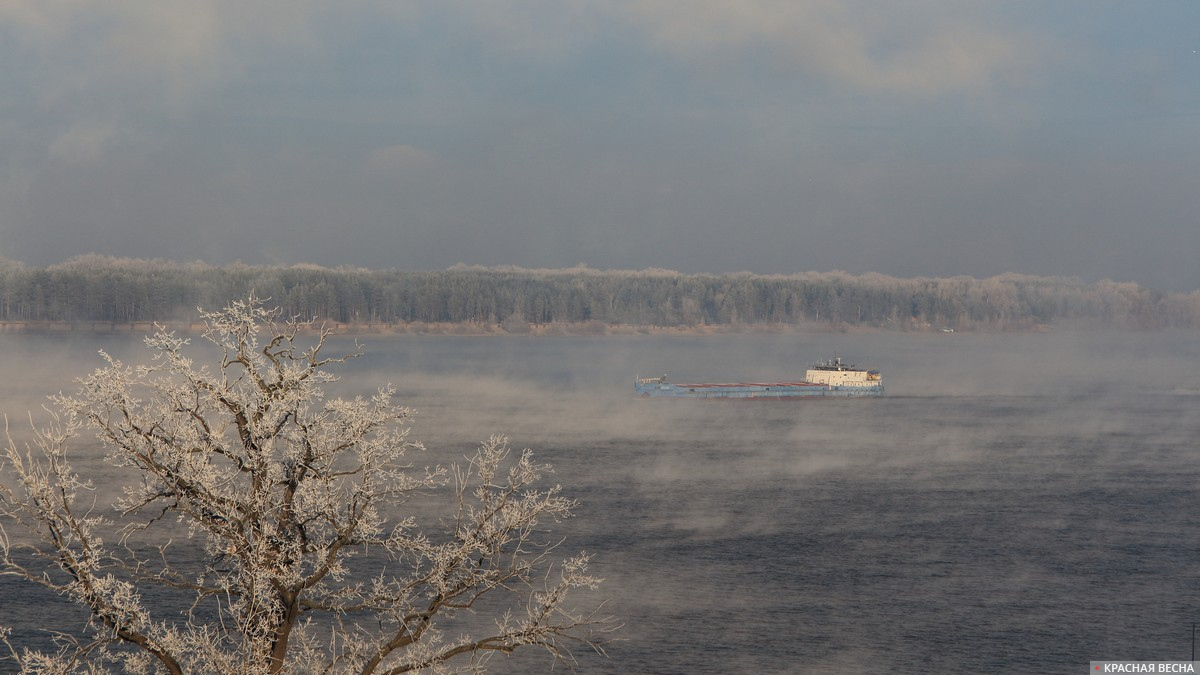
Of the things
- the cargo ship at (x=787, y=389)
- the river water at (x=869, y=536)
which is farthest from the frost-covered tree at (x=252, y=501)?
the cargo ship at (x=787, y=389)

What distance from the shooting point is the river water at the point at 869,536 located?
40406 millimetres

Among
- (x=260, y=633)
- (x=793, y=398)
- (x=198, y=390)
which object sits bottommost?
(x=793, y=398)

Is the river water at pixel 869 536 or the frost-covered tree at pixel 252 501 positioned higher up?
the frost-covered tree at pixel 252 501

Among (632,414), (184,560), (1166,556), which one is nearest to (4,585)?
(184,560)

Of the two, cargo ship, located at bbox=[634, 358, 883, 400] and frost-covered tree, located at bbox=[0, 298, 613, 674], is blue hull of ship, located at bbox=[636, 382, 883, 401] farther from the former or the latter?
frost-covered tree, located at bbox=[0, 298, 613, 674]

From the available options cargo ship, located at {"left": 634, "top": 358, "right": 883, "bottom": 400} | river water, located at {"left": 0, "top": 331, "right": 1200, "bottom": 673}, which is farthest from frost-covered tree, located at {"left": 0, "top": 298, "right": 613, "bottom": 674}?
cargo ship, located at {"left": 634, "top": 358, "right": 883, "bottom": 400}

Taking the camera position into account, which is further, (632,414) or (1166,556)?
(632,414)

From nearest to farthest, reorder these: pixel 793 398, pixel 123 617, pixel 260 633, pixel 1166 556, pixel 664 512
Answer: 1. pixel 123 617
2. pixel 260 633
3. pixel 1166 556
4. pixel 664 512
5. pixel 793 398

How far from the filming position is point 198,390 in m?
15.1

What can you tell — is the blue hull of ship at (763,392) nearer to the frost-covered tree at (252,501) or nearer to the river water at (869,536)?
the river water at (869,536)

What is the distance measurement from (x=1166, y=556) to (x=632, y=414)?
77176 millimetres

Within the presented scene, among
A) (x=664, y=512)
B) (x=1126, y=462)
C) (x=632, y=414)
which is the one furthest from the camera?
(x=632, y=414)

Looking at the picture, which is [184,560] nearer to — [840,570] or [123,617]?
[840,570]

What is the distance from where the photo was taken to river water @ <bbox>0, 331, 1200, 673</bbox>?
1591 inches
